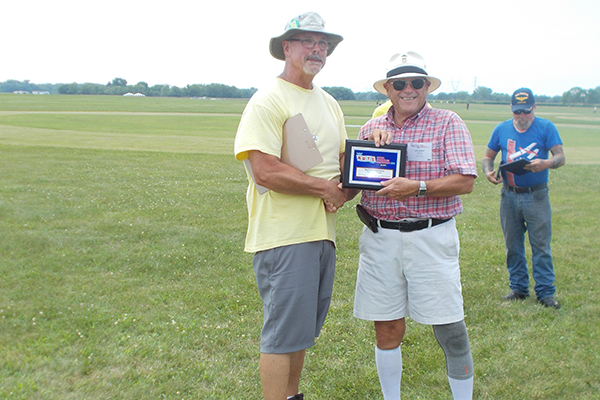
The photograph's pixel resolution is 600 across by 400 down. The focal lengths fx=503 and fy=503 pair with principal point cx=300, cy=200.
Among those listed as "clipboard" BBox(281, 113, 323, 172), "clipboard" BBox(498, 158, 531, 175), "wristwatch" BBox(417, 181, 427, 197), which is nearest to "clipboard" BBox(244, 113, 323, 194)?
"clipboard" BBox(281, 113, 323, 172)

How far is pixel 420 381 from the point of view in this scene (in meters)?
3.74

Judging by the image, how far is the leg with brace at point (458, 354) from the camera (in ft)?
9.98

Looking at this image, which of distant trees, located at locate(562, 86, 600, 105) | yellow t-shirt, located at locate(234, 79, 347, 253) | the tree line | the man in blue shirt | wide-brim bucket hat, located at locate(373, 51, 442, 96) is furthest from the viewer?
the tree line

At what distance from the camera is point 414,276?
121 inches

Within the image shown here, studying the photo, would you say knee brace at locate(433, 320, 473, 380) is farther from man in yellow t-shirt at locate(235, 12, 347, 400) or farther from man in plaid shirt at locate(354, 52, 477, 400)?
man in yellow t-shirt at locate(235, 12, 347, 400)

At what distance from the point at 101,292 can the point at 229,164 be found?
1105cm

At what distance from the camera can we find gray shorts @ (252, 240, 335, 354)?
288 cm

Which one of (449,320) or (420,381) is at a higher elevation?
(449,320)

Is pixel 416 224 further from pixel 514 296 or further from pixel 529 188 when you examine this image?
pixel 514 296

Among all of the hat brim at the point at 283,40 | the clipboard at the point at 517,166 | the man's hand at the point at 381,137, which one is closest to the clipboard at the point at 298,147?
the man's hand at the point at 381,137

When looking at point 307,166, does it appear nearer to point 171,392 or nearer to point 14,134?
point 171,392

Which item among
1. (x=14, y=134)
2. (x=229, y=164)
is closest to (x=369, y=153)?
(x=229, y=164)

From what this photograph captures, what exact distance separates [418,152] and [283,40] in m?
1.06

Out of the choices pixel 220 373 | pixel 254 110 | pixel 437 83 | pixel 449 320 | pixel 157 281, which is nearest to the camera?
pixel 254 110
